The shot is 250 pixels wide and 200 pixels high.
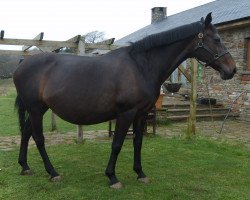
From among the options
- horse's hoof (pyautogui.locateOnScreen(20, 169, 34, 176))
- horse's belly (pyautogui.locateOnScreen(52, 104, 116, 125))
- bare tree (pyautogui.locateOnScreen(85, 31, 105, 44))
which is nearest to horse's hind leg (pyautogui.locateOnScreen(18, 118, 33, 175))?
horse's hoof (pyautogui.locateOnScreen(20, 169, 34, 176))

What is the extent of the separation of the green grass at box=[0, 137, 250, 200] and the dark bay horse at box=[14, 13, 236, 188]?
28 cm

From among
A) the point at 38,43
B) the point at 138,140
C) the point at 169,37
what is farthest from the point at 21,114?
the point at 169,37

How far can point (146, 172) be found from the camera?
16.6 ft

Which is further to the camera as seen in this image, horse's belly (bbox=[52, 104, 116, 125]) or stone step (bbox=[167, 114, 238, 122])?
stone step (bbox=[167, 114, 238, 122])

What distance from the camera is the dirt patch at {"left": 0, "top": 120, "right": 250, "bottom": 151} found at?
7.38 meters

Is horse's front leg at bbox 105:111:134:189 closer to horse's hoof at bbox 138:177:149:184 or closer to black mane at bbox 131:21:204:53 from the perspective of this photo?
horse's hoof at bbox 138:177:149:184

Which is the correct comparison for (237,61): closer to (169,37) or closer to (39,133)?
(169,37)

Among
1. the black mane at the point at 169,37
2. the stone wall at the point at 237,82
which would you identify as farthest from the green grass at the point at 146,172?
the stone wall at the point at 237,82

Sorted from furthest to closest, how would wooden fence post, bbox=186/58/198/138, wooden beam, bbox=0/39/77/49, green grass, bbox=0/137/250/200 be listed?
wooden fence post, bbox=186/58/198/138, wooden beam, bbox=0/39/77/49, green grass, bbox=0/137/250/200

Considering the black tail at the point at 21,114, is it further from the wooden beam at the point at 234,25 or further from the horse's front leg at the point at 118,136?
the wooden beam at the point at 234,25

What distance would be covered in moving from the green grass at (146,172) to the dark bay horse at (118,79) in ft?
0.92

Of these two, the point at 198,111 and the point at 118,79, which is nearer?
the point at 118,79

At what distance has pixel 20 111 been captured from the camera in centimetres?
511

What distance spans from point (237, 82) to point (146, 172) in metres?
7.94
